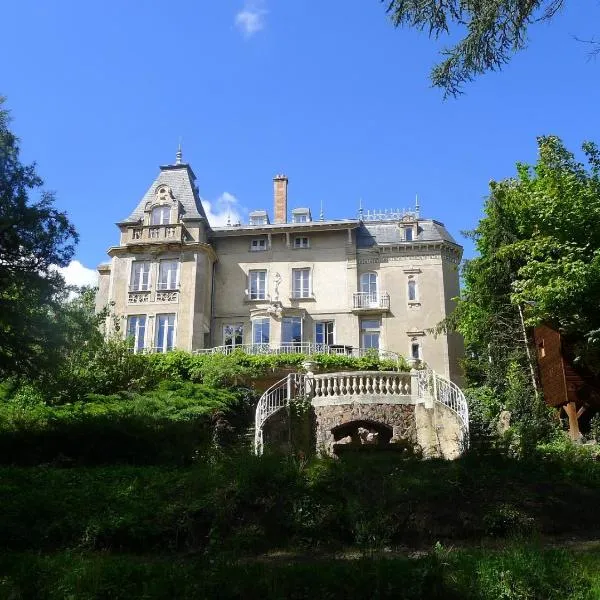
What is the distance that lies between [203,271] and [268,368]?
7.89 m

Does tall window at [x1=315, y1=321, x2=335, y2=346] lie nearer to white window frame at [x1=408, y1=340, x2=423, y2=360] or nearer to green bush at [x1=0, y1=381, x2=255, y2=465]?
white window frame at [x1=408, y1=340, x2=423, y2=360]

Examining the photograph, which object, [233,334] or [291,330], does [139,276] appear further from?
[291,330]

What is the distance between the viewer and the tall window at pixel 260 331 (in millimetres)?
34125

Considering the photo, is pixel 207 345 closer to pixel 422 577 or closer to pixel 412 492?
pixel 412 492

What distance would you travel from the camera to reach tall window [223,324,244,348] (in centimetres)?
3456

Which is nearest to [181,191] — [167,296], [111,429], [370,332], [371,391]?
[167,296]

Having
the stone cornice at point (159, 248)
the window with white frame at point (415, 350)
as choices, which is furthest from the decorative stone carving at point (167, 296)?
the window with white frame at point (415, 350)

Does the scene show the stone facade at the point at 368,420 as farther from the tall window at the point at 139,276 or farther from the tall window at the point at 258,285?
the tall window at the point at 139,276

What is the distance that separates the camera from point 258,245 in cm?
3612

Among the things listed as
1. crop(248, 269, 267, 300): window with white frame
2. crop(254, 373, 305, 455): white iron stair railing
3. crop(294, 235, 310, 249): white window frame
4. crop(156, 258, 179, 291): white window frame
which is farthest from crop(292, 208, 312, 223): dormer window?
crop(254, 373, 305, 455): white iron stair railing

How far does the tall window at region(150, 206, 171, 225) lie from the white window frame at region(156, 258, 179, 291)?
2.38 metres

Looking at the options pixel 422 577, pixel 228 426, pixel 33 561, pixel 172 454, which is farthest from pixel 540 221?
pixel 33 561

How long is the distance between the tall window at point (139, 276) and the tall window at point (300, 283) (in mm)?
7583

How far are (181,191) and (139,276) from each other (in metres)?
5.49
